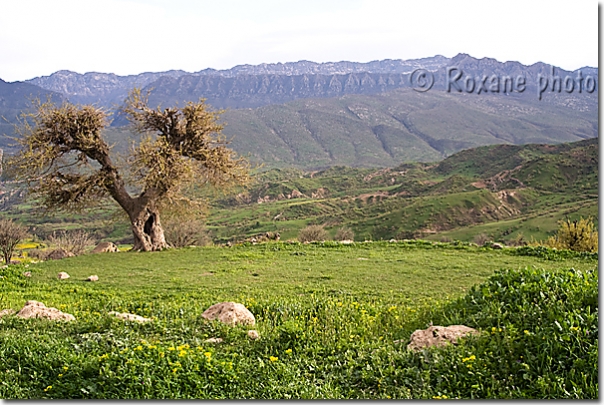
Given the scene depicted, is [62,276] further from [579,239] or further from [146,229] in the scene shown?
[579,239]

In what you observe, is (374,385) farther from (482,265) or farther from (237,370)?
(482,265)

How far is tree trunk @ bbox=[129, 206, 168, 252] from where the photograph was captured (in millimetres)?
22891

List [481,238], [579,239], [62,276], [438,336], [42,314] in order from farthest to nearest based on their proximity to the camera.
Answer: [481,238] < [579,239] < [62,276] < [42,314] < [438,336]

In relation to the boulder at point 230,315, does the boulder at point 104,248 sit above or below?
below

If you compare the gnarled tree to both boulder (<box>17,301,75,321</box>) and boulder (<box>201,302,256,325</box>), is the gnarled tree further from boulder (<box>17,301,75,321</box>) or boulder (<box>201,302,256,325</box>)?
boulder (<box>201,302,256,325</box>)

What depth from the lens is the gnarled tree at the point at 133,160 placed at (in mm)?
21609

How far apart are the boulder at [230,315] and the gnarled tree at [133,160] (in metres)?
14.1

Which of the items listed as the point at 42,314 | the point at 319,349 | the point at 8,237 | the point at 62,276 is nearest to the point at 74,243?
the point at 8,237

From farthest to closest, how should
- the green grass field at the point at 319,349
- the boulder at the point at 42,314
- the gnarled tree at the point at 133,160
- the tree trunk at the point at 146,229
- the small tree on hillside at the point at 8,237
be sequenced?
the small tree on hillside at the point at 8,237
the tree trunk at the point at 146,229
the gnarled tree at the point at 133,160
the boulder at the point at 42,314
the green grass field at the point at 319,349

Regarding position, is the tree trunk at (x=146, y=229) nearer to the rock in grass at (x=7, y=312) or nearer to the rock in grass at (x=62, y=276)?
the rock in grass at (x=62, y=276)

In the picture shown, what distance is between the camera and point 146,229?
938 inches

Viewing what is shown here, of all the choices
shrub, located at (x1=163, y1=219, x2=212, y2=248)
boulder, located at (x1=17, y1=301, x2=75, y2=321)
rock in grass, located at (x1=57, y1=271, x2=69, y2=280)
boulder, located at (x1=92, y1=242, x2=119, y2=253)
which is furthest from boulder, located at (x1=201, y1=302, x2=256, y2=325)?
shrub, located at (x1=163, y1=219, x2=212, y2=248)

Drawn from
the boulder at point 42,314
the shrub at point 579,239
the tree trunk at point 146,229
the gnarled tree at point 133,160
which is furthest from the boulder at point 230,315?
the shrub at point 579,239

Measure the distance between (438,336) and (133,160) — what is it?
737 inches
